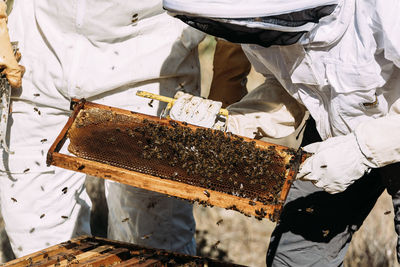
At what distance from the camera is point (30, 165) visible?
365 centimetres

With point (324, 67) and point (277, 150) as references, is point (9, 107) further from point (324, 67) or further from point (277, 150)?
point (324, 67)

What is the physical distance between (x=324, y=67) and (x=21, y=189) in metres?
2.20

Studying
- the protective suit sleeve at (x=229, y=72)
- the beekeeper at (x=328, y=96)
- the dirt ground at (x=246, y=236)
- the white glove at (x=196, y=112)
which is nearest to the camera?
the beekeeper at (x=328, y=96)

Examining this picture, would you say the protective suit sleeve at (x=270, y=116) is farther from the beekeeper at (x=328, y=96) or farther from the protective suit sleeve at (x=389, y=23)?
the protective suit sleeve at (x=389, y=23)

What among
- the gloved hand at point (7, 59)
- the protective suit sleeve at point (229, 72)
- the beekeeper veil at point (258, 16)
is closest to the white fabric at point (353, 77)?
the beekeeper veil at point (258, 16)

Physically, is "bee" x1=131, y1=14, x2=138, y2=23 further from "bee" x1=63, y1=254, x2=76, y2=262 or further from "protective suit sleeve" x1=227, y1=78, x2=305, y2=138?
"bee" x1=63, y1=254, x2=76, y2=262

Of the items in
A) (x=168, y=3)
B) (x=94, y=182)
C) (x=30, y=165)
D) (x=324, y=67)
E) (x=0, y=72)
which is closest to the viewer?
(x=168, y=3)

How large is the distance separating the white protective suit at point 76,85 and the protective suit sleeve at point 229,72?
51 cm

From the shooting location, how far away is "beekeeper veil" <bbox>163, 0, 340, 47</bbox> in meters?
2.47

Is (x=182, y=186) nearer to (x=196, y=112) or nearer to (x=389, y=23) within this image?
(x=196, y=112)

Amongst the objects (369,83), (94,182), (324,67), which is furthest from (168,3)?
(94,182)

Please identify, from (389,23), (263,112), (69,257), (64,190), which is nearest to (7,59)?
(64,190)

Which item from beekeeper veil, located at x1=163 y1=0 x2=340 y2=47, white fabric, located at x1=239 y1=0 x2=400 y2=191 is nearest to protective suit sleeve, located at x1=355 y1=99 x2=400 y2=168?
white fabric, located at x1=239 y1=0 x2=400 y2=191

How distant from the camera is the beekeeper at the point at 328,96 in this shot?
257 centimetres
